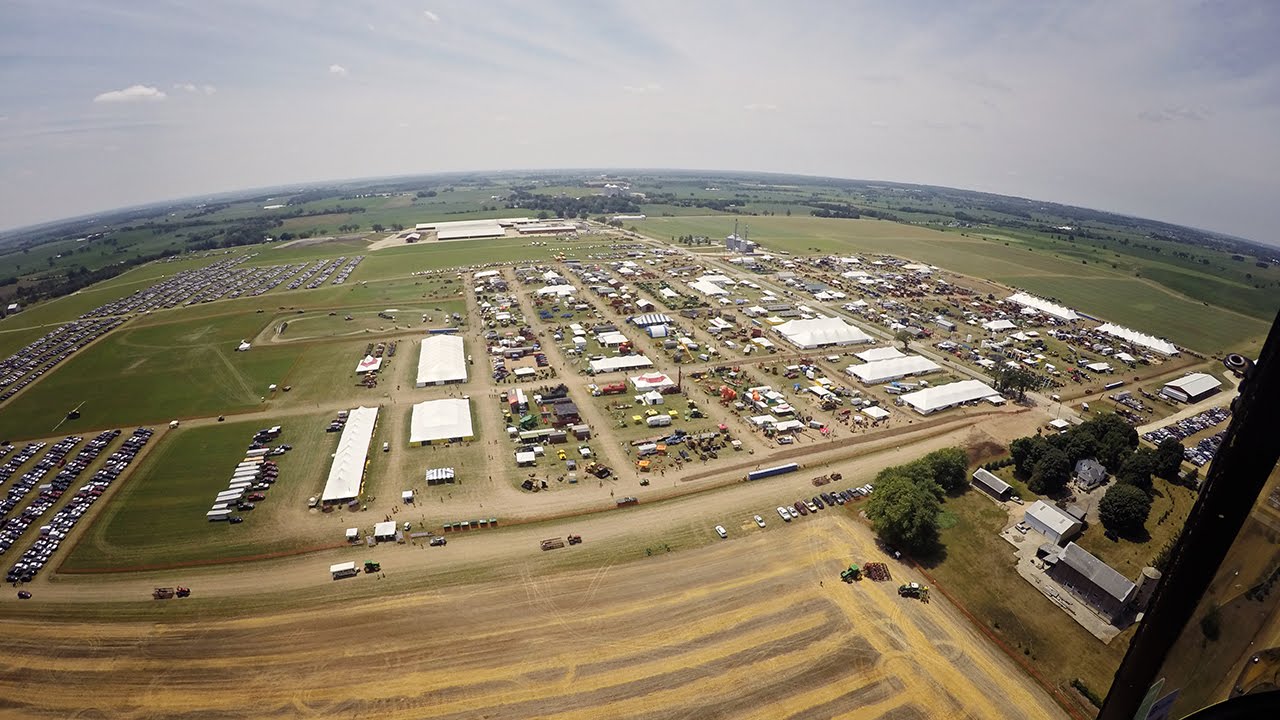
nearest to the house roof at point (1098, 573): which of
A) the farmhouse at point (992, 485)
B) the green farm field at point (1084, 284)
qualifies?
the farmhouse at point (992, 485)

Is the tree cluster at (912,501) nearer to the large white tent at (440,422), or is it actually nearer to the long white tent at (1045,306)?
the large white tent at (440,422)

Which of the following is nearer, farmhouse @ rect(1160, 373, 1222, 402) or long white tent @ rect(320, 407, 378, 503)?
long white tent @ rect(320, 407, 378, 503)

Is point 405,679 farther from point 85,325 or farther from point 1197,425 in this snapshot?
point 85,325

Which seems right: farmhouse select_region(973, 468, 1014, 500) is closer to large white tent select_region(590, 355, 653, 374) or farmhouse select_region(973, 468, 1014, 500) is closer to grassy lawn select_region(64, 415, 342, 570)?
large white tent select_region(590, 355, 653, 374)

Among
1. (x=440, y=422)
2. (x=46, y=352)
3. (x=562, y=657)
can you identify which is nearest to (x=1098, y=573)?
(x=562, y=657)

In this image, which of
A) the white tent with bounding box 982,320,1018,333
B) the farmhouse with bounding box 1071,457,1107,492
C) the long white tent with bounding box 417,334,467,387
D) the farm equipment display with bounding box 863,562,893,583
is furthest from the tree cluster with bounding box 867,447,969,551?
the white tent with bounding box 982,320,1018,333

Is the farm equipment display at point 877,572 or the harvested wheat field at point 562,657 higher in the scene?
the farm equipment display at point 877,572
